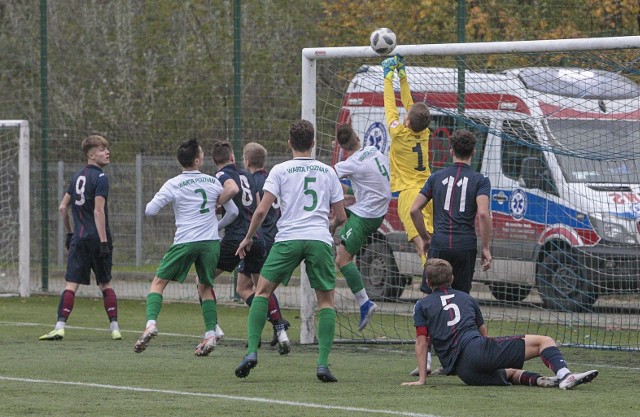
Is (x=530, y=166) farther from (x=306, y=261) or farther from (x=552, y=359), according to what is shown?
(x=552, y=359)

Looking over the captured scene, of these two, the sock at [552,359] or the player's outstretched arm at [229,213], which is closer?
the sock at [552,359]

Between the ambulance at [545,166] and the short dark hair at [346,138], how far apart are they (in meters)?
0.52

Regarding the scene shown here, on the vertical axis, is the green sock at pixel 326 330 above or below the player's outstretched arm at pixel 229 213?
below

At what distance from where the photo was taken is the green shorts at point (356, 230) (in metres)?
12.4

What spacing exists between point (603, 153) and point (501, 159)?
1314 mm

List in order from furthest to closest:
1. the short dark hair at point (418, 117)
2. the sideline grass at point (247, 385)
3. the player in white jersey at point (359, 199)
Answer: the player in white jersey at point (359, 199) → the short dark hair at point (418, 117) → the sideline grass at point (247, 385)

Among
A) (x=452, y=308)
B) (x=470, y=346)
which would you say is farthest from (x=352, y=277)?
(x=470, y=346)

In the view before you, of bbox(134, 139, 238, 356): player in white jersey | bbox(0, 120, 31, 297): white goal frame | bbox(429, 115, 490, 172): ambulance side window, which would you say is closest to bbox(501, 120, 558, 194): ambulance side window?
bbox(429, 115, 490, 172): ambulance side window

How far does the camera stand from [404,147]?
37.5 ft

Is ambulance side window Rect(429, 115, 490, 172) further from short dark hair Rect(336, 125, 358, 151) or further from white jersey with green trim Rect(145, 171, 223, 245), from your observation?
white jersey with green trim Rect(145, 171, 223, 245)

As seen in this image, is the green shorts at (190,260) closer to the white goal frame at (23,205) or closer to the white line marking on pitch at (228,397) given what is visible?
the white line marking on pitch at (228,397)

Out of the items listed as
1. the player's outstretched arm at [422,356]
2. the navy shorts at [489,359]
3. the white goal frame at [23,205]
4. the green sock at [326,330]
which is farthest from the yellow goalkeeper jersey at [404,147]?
the white goal frame at [23,205]

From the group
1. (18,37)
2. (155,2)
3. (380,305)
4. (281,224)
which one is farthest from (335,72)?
(18,37)

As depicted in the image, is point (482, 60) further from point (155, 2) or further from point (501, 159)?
point (155, 2)
